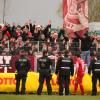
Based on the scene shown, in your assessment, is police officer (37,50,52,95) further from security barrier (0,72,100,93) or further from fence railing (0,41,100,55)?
fence railing (0,41,100,55)

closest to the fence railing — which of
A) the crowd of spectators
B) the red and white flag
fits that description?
the crowd of spectators

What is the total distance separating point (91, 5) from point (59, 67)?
49473 mm

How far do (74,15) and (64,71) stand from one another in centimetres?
562

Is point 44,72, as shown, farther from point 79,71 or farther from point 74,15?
point 74,15

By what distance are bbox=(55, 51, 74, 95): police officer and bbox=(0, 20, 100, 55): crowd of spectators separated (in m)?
5.11

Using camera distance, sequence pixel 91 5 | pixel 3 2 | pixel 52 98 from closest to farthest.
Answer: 1. pixel 52 98
2. pixel 3 2
3. pixel 91 5

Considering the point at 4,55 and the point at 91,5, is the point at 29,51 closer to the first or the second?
the point at 4,55

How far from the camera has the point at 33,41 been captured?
116 ft

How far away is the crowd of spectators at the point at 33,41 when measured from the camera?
34875 mm

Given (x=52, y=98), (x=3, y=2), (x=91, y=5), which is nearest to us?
(x=52, y=98)

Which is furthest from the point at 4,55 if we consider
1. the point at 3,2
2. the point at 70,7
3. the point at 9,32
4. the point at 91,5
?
the point at 91,5

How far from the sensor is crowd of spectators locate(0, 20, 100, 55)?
114 ft

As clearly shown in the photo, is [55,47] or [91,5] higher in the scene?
[91,5]

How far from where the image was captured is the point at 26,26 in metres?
35.9
